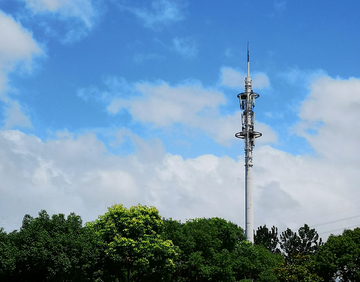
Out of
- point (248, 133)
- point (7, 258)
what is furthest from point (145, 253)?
point (248, 133)

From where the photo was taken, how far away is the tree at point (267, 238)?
76875mm

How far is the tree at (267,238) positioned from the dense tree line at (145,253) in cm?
2767

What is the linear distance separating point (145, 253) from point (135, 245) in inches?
44.4

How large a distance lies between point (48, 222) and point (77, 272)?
4.96 meters

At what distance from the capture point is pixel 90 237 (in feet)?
126

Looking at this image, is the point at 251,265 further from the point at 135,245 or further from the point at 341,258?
the point at 135,245

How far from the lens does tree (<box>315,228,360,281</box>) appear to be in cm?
4206

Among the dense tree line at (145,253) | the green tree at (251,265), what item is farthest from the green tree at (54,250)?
the green tree at (251,265)

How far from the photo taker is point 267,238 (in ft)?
256

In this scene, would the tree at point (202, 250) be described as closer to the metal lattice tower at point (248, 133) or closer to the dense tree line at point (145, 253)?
the dense tree line at point (145, 253)

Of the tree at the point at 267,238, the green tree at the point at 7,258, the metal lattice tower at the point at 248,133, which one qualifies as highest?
the metal lattice tower at the point at 248,133

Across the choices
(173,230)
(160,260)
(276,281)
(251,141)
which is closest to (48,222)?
(160,260)

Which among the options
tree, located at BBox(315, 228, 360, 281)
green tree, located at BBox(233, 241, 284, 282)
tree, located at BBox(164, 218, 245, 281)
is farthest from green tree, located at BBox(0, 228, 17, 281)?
tree, located at BBox(315, 228, 360, 281)

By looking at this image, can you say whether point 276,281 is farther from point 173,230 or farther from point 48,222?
point 48,222
